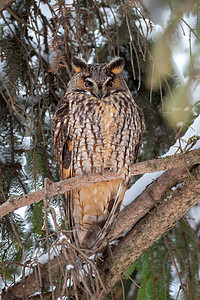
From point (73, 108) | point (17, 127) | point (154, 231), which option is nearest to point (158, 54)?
point (73, 108)

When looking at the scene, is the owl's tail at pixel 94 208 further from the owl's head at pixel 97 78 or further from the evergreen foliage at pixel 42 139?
the owl's head at pixel 97 78

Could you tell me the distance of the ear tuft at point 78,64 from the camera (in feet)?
7.68

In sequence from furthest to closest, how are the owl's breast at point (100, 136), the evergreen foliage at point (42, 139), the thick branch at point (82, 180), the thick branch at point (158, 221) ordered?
1. the evergreen foliage at point (42, 139)
2. the owl's breast at point (100, 136)
3. the thick branch at point (158, 221)
4. the thick branch at point (82, 180)

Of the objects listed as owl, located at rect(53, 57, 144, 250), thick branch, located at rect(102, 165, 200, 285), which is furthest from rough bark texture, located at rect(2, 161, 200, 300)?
owl, located at rect(53, 57, 144, 250)

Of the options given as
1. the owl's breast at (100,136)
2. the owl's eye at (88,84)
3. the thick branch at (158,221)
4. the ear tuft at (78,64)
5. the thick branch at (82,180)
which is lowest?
the thick branch at (158,221)

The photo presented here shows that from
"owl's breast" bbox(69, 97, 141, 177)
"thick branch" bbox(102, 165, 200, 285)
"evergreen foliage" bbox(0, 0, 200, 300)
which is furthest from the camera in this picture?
"evergreen foliage" bbox(0, 0, 200, 300)

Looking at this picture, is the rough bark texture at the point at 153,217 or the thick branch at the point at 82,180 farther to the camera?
the rough bark texture at the point at 153,217

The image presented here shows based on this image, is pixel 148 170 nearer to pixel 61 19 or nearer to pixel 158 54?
pixel 158 54

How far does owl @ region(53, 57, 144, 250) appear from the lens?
87.2 inches

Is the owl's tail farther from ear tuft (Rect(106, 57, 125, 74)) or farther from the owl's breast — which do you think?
ear tuft (Rect(106, 57, 125, 74))

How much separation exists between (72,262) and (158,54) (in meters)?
1.08

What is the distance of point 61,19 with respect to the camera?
189 cm

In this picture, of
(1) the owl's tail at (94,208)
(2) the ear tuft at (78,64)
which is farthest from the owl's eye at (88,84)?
(1) the owl's tail at (94,208)

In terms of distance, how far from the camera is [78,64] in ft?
7.82
